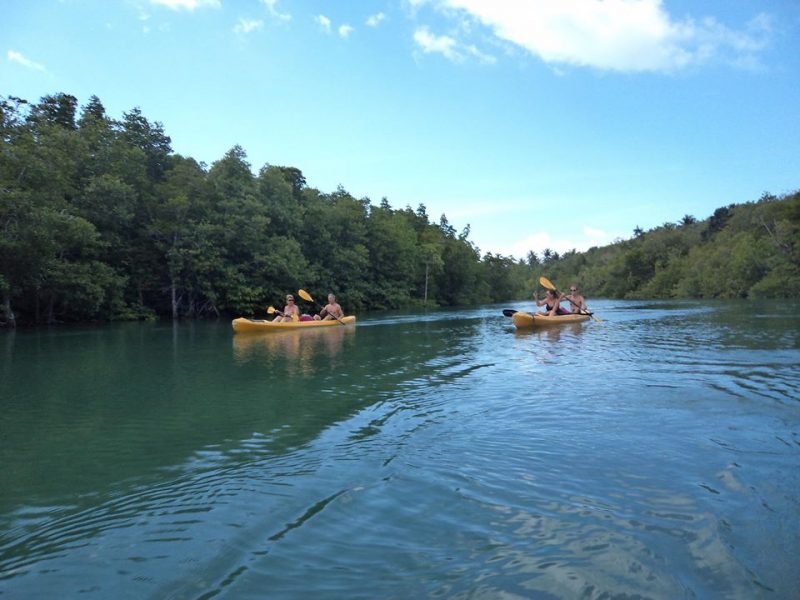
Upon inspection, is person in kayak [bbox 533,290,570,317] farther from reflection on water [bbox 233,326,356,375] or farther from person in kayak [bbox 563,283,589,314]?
reflection on water [bbox 233,326,356,375]

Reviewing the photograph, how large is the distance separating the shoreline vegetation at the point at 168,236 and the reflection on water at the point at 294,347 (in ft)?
33.5

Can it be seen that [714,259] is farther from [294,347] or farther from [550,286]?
[294,347]

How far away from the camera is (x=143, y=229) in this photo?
1206 inches

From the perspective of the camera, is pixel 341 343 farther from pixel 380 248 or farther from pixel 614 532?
pixel 380 248

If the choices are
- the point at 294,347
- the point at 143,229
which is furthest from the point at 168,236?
the point at 294,347

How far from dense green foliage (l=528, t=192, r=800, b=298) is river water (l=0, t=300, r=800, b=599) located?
2202 inches

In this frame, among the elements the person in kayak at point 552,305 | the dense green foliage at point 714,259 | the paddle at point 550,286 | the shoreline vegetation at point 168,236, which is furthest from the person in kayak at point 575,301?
the dense green foliage at point 714,259

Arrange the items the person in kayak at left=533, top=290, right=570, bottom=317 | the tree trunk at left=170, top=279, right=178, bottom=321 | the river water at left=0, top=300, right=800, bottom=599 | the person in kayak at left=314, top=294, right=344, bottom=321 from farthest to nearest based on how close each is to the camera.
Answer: the tree trunk at left=170, top=279, right=178, bottom=321 → the person in kayak at left=314, top=294, right=344, bottom=321 → the person in kayak at left=533, top=290, right=570, bottom=317 → the river water at left=0, top=300, right=800, bottom=599

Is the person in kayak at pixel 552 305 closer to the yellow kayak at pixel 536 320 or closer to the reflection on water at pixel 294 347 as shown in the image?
the yellow kayak at pixel 536 320

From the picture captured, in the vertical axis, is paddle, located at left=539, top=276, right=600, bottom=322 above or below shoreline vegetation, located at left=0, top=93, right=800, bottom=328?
below

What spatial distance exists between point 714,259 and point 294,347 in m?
73.1

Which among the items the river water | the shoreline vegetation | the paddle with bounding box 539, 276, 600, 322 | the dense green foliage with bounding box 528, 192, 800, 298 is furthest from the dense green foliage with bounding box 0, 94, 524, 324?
the dense green foliage with bounding box 528, 192, 800, 298

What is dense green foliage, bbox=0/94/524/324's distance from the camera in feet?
69.1

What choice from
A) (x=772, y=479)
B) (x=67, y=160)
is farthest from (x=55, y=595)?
(x=67, y=160)
